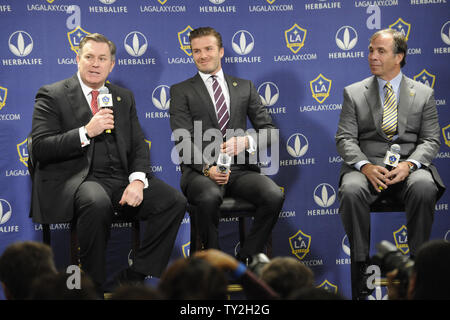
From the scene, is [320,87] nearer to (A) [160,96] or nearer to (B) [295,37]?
(B) [295,37]

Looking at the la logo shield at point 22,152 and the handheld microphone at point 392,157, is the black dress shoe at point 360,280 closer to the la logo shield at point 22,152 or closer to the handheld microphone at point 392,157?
the handheld microphone at point 392,157

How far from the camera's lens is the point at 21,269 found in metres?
1.98

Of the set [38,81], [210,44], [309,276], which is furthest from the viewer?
[38,81]

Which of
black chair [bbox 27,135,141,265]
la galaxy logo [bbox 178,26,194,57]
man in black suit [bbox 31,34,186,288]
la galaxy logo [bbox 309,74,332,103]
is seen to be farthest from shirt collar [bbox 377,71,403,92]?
black chair [bbox 27,135,141,265]

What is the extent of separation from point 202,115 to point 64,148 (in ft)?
3.72

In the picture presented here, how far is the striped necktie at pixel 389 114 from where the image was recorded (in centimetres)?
420

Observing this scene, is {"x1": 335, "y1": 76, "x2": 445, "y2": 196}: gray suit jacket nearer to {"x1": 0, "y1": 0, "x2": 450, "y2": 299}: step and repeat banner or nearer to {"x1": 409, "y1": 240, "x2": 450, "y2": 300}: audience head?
{"x1": 0, "y1": 0, "x2": 450, "y2": 299}: step and repeat banner

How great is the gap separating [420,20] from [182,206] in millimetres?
2929

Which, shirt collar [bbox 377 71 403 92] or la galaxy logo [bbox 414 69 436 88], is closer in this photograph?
shirt collar [bbox 377 71 403 92]

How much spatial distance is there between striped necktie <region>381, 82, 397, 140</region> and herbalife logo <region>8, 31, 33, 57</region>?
9.83ft

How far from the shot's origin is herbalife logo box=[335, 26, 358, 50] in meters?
5.00

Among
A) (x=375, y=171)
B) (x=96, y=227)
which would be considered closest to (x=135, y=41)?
(x=96, y=227)

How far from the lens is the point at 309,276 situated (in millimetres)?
1994
